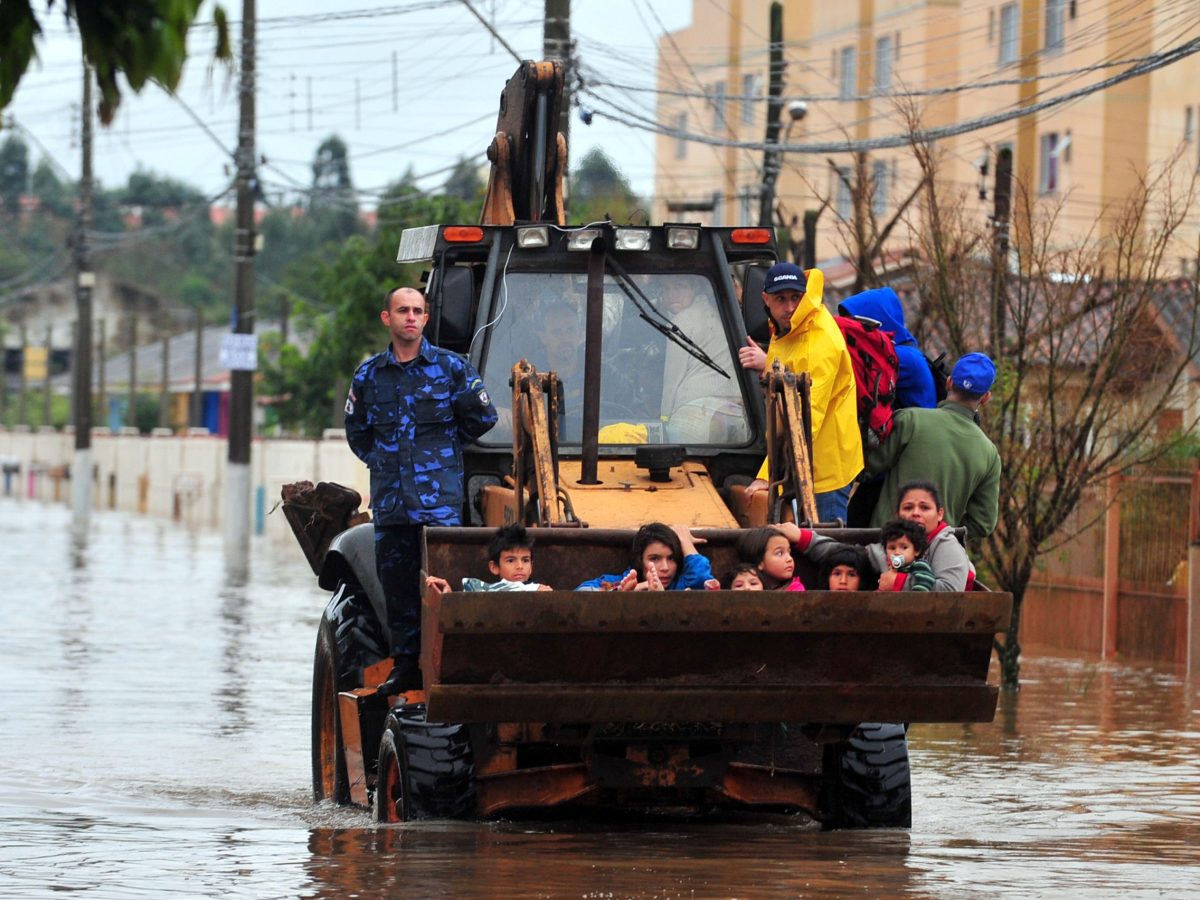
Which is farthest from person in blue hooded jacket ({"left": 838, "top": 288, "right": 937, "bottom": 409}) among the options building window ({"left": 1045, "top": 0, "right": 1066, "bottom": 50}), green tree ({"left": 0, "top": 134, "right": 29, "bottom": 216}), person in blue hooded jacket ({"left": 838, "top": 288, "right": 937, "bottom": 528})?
green tree ({"left": 0, "top": 134, "right": 29, "bottom": 216})

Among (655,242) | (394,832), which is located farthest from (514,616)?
(655,242)

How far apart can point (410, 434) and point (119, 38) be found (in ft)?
16.6

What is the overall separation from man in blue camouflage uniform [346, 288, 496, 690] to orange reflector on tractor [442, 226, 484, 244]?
1.09 m

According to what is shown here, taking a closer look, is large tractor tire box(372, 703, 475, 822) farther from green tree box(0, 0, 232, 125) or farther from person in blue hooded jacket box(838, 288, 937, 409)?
green tree box(0, 0, 232, 125)

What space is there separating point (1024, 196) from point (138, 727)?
7101 millimetres

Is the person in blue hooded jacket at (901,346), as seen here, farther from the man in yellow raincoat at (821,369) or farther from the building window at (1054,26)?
the building window at (1054,26)

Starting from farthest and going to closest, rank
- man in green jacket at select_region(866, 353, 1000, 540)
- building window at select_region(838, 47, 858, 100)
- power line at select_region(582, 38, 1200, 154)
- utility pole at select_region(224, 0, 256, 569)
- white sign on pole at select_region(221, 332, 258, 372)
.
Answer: building window at select_region(838, 47, 858, 100), utility pole at select_region(224, 0, 256, 569), white sign on pole at select_region(221, 332, 258, 372), power line at select_region(582, 38, 1200, 154), man in green jacket at select_region(866, 353, 1000, 540)

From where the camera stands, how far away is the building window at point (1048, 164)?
49781 millimetres

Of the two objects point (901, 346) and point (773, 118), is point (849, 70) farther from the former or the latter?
point (901, 346)

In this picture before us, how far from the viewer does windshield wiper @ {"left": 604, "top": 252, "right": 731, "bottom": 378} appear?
34.4 ft

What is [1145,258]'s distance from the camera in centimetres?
1630

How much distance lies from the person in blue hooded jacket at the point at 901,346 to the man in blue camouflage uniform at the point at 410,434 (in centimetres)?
201

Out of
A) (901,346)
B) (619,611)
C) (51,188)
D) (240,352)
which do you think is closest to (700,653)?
(619,611)

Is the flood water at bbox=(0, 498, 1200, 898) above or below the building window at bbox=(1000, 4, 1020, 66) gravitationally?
below
